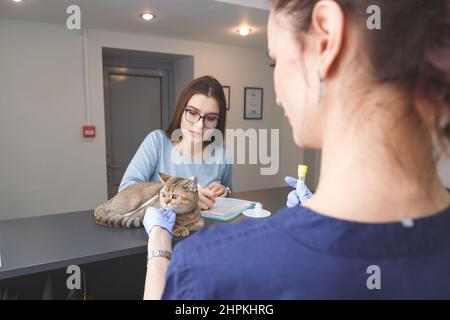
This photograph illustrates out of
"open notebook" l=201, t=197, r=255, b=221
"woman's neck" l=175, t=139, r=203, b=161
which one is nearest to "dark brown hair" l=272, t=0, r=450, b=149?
"open notebook" l=201, t=197, r=255, b=221

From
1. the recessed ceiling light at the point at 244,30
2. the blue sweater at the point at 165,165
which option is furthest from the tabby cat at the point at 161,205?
the recessed ceiling light at the point at 244,30

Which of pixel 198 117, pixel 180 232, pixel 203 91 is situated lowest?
pixel 180 232

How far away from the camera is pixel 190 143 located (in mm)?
1827

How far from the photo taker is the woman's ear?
356mm

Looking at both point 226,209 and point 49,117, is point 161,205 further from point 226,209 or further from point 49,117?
point 49,117

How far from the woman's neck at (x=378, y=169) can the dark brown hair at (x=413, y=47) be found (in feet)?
0.10

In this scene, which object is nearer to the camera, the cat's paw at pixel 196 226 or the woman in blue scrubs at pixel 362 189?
the woman in blue scrubs at pixel 362 189

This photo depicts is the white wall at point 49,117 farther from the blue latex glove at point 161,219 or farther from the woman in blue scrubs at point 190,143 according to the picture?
the blue latex glove at point 161,219

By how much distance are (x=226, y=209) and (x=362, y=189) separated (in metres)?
1.13

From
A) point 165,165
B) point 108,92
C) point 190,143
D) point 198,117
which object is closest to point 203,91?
point 198,117

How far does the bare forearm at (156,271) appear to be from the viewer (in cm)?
56

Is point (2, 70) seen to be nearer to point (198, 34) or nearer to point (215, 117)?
point (198, 34)

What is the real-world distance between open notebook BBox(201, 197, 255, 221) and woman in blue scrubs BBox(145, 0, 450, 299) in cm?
99

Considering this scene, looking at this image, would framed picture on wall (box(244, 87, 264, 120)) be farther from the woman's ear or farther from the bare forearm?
the woman's ear
